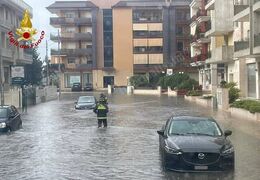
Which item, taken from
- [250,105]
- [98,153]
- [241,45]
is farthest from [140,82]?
[98,153]

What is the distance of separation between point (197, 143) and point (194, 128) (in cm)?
164

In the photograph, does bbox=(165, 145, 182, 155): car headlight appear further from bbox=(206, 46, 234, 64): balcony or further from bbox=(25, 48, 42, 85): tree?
bbox=(25, 48, 42, 85): tree

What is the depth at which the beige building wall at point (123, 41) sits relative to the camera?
109 m

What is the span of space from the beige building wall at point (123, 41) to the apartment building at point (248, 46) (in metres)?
55.9

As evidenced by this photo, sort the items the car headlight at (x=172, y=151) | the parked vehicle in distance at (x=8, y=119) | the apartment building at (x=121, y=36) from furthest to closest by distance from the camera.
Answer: the apartment building at (x=121, y=36)
the parked vehicle in distance at (x=8, y=119)
the car headlight at (x=172, y=151)

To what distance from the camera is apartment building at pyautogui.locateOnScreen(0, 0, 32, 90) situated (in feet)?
208

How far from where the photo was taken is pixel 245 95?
49.9m

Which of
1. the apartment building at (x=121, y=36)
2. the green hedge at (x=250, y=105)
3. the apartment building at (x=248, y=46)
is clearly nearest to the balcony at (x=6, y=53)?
the apartment building at (x=248, y=46)

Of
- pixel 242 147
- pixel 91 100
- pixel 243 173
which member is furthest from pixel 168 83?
pixel 243 173

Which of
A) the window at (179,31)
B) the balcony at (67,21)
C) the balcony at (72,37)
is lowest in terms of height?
the balcony at (72,37)

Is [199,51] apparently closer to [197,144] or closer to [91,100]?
[91,100]

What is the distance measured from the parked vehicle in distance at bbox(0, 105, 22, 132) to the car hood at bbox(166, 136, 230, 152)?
13.6 m

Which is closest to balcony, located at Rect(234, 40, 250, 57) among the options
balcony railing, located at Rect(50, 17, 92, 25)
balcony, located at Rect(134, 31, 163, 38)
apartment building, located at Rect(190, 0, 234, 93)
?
apartment building, located at Rect(190, 0, 234, 93)

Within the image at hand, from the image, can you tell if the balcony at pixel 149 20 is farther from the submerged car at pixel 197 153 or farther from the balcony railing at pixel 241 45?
the submerged car at pixel 197 153
